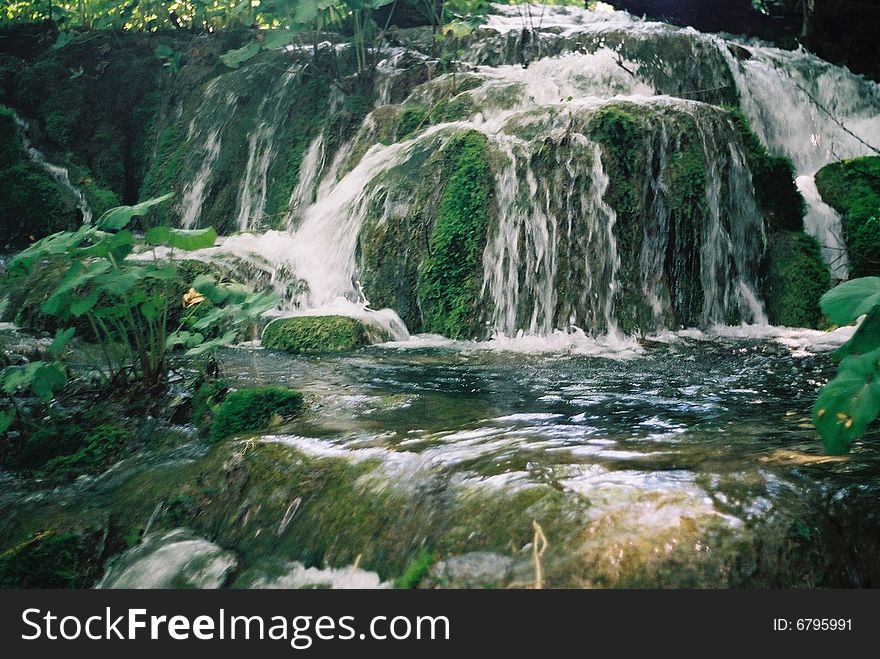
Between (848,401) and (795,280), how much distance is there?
195 inches

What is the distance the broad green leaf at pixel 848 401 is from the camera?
2.12 m

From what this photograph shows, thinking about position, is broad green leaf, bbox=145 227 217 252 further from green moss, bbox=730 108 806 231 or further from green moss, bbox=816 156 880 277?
green moss, bbox=816 156 880 277

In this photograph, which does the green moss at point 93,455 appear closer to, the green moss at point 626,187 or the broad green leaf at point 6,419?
the broad green leaf at point 6,419

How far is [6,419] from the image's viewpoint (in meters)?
3.73

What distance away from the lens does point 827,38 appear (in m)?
10.4

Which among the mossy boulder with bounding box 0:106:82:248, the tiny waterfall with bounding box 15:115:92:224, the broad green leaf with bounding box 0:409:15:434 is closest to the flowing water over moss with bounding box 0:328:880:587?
the broad green leaf with bounding box 0:409:15:434

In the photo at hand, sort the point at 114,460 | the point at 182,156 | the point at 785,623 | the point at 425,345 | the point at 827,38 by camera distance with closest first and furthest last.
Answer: the point at 785,623 < the point at 114,460 < the point at 425,345 < the point at 827,38 < the point at 182,156

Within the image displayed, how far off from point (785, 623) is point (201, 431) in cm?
285

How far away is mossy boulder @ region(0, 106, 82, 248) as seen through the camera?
412 inches

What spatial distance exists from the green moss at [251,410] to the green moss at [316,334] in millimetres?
2072

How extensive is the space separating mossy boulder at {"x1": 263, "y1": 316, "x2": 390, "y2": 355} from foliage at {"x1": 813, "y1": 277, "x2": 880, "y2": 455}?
414cm

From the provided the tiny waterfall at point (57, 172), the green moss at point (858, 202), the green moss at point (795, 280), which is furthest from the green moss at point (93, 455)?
the tiny waterfall at point (57, 172)

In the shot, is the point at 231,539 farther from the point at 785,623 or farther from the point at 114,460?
the point at 785,623

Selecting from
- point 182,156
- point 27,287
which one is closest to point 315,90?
point 182,156
